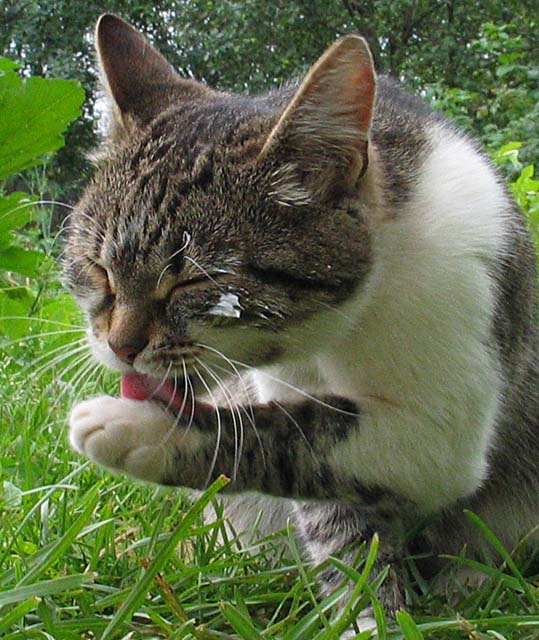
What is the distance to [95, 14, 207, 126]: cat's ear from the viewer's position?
6.17 ft

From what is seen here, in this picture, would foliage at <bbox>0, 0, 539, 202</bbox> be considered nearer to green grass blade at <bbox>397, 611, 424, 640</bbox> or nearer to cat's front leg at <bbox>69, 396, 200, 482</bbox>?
cat's front leg at <bbox>69, 396, 200, 482</bbox>

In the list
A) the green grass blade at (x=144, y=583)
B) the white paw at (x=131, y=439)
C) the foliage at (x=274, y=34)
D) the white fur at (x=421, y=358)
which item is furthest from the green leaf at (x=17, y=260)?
the foliage at (x=274, y=34)

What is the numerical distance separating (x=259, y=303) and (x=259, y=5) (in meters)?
9.46

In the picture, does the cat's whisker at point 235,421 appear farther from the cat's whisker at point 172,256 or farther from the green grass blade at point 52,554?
the green grass blade at point 52,554

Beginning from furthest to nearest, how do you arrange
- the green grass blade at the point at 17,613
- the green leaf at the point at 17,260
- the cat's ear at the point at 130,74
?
the green leaf at the point at 17,260 < the cat's ear at the point at 130,74 < the green grass blade at the point at 17,613

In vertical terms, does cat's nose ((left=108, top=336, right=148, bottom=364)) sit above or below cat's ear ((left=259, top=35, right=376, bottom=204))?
below

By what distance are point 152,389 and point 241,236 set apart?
342mm

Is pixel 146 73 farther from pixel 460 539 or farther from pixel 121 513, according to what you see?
pixel 460 539

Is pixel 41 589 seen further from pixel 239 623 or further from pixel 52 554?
pixel 239 623

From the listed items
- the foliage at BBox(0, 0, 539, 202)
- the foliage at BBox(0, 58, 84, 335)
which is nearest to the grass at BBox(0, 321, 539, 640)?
the foliage at BBox(0, 58, 84, 335)

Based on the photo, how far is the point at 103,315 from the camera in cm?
166

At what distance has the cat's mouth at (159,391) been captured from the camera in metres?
1.63

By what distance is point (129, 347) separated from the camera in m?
1.55

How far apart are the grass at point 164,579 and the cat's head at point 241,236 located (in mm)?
286
